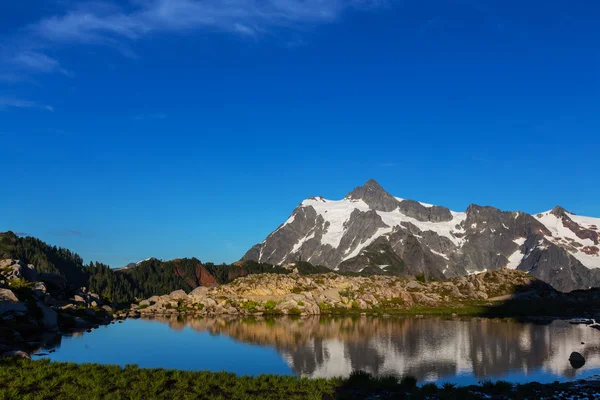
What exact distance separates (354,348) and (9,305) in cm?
5960

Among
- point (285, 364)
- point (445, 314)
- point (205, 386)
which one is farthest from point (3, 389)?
point (445, 314)

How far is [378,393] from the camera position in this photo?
3825 centimetres

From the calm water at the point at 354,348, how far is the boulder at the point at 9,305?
956 cm

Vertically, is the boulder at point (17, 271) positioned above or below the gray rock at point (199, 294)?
above

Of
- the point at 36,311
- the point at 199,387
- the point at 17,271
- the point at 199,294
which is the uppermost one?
the point at 17,271

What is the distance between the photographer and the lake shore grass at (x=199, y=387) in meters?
32.8

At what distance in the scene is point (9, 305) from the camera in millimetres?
79000

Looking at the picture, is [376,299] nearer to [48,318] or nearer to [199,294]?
[199,294]

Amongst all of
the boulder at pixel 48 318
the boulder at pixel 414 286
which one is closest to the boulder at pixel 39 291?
the boulder at pixel 48 318

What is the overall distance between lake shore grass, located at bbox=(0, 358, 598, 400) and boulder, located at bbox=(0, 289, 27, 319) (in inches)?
1660

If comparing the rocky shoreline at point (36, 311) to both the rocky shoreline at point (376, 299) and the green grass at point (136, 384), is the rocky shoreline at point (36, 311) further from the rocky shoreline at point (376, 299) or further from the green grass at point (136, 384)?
the rocky shoreline at point (376, 299)

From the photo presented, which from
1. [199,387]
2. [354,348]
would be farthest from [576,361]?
[199,387]

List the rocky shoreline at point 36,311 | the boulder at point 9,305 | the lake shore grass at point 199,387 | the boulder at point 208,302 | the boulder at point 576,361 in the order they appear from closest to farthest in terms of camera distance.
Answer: the lake shore grass at point 199,387 → the boulder at point 576,361 → the rocky shoreline at point 36,311 → the boulder at point 9,305 → the boulder at point 208,302

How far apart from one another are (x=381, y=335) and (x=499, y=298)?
94.5 meters
